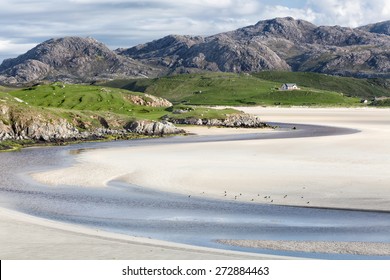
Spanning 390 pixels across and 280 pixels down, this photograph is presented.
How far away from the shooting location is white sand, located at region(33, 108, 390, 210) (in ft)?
161

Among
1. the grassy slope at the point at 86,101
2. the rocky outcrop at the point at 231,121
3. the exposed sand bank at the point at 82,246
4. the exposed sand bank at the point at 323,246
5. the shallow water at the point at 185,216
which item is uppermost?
the grassy slope at the point at 86,101

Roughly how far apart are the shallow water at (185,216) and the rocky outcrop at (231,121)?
9786 cm

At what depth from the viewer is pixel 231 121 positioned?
Answer: 155500mm

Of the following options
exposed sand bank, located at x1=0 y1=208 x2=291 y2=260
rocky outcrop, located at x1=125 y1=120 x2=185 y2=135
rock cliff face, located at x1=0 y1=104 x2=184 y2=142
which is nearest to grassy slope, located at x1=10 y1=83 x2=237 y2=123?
rocky outcrop, located at x1=125 y1=120 x2=185 y2=135

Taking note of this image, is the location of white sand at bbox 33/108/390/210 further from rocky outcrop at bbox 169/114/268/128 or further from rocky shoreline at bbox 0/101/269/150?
rocky outcrop at bbox 169/114/268/128

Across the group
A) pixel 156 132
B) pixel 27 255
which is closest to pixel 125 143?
pixel 156 132

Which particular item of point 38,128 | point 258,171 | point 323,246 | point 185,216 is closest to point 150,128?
point 38,128

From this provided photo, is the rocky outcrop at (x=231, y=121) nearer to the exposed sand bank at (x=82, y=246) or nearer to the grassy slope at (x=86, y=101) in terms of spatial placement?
the grassy slope at (x=86, y=101)

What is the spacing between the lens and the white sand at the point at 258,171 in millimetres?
49156

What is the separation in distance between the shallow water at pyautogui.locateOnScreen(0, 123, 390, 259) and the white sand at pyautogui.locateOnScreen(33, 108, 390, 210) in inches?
121

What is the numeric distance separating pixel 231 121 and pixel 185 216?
114 meters

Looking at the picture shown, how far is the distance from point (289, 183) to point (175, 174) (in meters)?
13.7

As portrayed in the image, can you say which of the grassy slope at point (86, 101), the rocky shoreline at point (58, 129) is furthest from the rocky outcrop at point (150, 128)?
the grassy slope at point (86, 101)
